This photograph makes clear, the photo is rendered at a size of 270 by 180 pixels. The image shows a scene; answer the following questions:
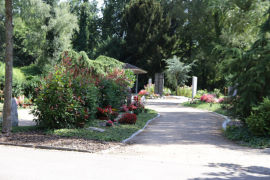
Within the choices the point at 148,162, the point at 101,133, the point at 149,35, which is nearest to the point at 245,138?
the point at 148,162

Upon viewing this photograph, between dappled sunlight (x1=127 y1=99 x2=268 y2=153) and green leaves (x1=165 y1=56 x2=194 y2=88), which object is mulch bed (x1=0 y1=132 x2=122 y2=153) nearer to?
dappled sunlight (x1=127 y1=99 x2=268 y2=153)

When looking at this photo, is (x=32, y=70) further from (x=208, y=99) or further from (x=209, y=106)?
(x=209, y=106)

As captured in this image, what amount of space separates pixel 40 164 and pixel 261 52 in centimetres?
804

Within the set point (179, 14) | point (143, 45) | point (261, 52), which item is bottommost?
point (261, 52)

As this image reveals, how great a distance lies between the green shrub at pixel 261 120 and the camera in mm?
8727

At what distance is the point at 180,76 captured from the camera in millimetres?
35438

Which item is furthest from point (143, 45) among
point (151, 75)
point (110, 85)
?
point (110, 85)

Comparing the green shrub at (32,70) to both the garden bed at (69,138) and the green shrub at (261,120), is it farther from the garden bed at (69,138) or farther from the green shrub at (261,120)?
the green shrub at (261,120)

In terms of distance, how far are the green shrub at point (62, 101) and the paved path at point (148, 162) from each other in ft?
6.66

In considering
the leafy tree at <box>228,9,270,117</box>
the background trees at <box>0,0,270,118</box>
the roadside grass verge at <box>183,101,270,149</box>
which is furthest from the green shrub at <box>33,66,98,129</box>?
the background trees at <box>0,0,270,118</box>

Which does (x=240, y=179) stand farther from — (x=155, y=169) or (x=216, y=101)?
(x=216, y=101)

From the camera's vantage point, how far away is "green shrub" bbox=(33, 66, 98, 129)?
9055mm

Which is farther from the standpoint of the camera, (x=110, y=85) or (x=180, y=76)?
(x=180, y=76)

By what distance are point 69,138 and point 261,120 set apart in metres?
6.14
